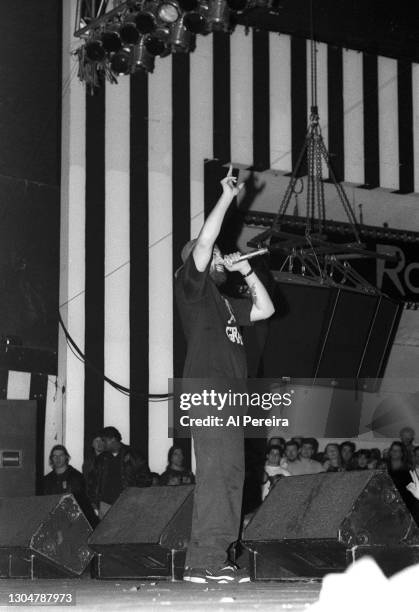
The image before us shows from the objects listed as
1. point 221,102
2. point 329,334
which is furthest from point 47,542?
point 221,102

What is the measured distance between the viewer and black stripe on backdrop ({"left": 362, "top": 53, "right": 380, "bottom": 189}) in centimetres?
855

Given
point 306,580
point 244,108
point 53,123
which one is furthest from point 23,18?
point 306,580

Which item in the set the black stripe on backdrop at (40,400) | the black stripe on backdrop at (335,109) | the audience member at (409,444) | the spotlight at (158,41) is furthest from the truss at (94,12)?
the audience member at (409,444)

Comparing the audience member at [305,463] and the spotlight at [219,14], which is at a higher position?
the spotlight at [219,14]

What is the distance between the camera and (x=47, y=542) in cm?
364

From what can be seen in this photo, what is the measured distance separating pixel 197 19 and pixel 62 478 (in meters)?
3.41

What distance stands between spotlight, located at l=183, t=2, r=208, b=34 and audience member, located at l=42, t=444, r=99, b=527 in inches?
125

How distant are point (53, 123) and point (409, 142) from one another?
3363mm

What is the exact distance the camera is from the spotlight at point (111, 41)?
6699 mm

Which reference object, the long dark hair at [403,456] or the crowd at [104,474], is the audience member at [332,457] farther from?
the crowd at [104,474]

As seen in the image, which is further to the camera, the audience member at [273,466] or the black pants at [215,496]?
the audience member at [273,466]

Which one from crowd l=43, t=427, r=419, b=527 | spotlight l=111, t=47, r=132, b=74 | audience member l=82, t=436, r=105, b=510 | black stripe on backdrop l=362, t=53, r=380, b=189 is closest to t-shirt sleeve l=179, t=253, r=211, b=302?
crowd l=43, t=427, r=419, b=527

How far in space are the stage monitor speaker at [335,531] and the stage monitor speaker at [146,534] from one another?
267 mm

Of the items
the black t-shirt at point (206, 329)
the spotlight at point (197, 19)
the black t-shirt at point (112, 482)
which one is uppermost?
the spotlight at point (197, 19)
